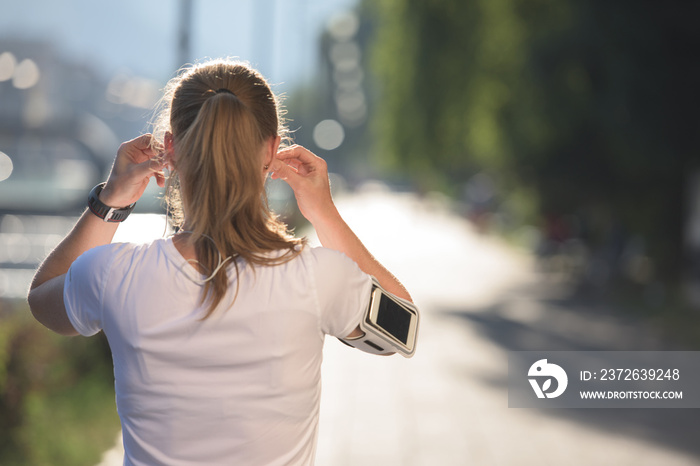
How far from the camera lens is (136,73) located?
12875 mm

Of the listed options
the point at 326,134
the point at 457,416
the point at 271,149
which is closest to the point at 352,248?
the point at 271,149

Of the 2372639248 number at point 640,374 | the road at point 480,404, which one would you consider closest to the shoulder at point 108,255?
the road at point 480,404

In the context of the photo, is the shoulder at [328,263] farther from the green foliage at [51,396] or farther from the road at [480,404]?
the road at [480,404]

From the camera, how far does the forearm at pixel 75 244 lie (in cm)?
191

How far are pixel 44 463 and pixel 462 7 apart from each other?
14.4 meters

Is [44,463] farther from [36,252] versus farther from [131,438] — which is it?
[36,252]

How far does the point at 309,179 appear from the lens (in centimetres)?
193

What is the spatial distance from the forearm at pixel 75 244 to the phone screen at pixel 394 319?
2.21ft

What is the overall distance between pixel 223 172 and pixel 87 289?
1.21 ft

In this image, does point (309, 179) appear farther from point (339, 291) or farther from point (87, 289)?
point (87, 289)

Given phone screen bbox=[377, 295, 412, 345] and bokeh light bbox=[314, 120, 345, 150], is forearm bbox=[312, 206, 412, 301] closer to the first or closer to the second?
phone screen bbox=[377, 295, 412, 345]

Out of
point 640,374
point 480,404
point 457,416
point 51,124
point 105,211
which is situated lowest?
point 105,211

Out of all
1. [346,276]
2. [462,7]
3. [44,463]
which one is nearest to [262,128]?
[346,276]

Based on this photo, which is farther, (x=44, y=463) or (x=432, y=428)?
(x=432, y=428)
